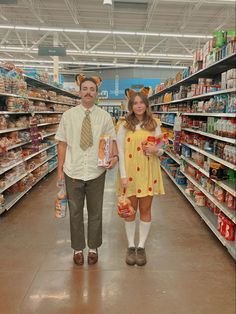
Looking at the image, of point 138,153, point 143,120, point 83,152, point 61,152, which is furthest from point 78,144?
point 143,120

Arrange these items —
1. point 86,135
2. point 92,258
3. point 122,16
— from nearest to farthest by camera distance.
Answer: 1. point 86,135
2. point 92,258
3. point 122,16

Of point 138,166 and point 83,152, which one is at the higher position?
point 83,152

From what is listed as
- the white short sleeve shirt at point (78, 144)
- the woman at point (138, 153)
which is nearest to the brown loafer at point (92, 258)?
the woman at point (138, 153)

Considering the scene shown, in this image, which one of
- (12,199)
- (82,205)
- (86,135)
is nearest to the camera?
(86,135)

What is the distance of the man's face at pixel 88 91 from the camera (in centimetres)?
293

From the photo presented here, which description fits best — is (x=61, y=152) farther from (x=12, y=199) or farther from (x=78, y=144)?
(x=12, y=199)

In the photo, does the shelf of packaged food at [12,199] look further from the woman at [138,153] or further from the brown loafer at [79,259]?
the woman at [138,153]

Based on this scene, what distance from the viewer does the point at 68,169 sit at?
9.93 feet

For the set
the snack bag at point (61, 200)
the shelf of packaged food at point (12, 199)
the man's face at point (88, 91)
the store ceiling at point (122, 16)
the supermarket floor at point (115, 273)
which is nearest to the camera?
the supermarket floor at point (115, 273)

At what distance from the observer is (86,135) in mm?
2943

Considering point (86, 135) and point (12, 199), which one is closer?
point (86, 135)

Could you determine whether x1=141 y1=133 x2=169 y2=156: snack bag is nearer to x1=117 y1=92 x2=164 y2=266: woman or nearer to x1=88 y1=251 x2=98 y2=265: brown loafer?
x1=117 y1=92 x2=164 y2=266: woman

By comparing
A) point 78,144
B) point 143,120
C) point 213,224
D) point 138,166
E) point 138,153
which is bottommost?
point 213,224

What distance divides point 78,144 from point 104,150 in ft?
0.84
